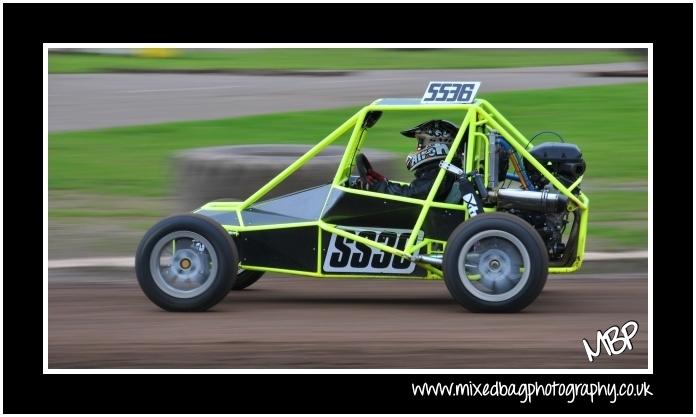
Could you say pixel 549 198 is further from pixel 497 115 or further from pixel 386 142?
pixel 386 142

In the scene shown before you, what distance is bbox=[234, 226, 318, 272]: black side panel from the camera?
9461 mm

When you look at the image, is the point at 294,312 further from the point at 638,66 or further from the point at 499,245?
the point at 638,66

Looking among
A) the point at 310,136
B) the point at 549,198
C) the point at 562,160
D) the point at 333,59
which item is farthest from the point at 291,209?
the point at 333,59

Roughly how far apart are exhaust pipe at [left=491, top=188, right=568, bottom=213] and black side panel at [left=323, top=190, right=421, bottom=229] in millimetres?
659

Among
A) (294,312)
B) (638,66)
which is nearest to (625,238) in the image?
(294,312)

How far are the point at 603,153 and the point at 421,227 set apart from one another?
7224 millimetres

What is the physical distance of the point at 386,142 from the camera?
16891 mm

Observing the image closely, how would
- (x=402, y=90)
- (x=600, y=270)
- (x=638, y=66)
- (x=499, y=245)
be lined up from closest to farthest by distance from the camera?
1. (x=499, y=245)
2. (x=600, y=270)
3. (x=402, y=90)
4. (x=638, y=66)

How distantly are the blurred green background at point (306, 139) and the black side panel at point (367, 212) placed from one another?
3.09 metres

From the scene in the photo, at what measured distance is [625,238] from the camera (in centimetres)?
1223

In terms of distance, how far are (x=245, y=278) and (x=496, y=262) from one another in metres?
2.26

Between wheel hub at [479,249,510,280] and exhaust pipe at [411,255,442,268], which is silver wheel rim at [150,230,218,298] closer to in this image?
exhaust pipe at [411,255,442,268]

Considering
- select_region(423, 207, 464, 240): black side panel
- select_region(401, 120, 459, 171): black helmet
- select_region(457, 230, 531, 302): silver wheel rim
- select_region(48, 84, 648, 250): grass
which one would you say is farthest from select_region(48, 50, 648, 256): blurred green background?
select_region(457, 230, 531, 302): silver wheel rim

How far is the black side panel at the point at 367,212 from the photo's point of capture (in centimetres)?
950
